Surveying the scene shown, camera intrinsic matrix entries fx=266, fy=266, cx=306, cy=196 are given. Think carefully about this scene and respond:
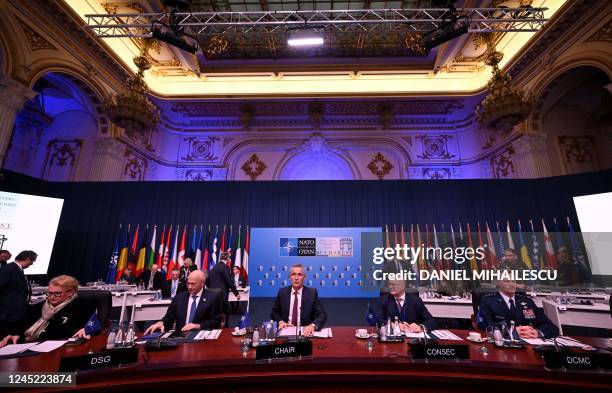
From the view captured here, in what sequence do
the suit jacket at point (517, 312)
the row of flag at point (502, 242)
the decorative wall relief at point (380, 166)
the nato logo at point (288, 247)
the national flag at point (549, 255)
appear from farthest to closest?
the decorative wall relief at point (380, 166) < the nato logo at point (288, 247) < the row of flag at point (502, 242) < the national flag at point (549, 255) < the suit jacket at point (517, 312)

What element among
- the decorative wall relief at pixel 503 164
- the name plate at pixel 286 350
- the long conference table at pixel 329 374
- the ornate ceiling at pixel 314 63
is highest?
the ornate ceiling at pixel 314 63

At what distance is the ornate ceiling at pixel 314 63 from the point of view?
6.67m

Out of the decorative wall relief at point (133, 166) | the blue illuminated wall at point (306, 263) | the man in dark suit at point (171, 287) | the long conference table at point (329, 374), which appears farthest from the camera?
the decorative wall relief at point (133, 166)

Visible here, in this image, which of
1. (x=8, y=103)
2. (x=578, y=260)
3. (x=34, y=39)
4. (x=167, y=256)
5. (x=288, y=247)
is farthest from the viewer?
(x=288, y=247)

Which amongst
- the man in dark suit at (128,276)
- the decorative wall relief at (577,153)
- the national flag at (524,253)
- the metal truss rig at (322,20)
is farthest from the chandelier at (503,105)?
the man in dark suit at (128,276)

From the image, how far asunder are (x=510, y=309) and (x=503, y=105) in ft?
16.4

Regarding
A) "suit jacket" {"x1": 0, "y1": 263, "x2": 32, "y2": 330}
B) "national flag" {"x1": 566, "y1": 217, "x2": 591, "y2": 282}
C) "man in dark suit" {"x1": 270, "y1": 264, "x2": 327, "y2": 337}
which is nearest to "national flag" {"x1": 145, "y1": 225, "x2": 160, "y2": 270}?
"suit jacket" {"x1": 0, "y1": 263, "x2": 32, "y2": 330}

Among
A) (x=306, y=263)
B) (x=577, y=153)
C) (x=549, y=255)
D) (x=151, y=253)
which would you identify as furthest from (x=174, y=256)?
(x=577, y=153)

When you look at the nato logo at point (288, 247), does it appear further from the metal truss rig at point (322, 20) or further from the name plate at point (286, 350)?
the name plate at point (286, 350)

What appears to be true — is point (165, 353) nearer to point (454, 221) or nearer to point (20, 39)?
point (20, 39)

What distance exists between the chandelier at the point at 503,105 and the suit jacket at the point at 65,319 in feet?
25.0

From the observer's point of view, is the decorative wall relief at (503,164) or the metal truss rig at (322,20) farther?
the decorative wall relief at (503,164)

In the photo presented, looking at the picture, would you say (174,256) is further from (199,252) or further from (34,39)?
(34,39)

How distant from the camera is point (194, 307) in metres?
2.83
